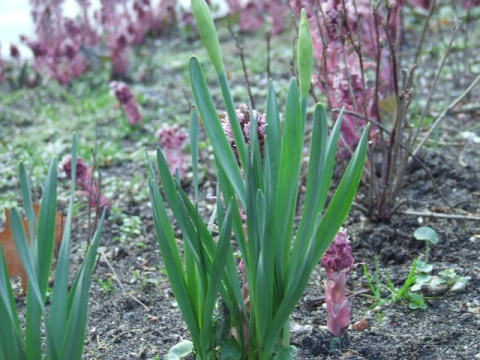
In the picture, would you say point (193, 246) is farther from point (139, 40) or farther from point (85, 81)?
point (139, 40)

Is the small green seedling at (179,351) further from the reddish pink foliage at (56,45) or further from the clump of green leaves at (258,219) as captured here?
the reddish pink foliage at (56,45)

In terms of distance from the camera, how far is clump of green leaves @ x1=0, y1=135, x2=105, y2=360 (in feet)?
4.26

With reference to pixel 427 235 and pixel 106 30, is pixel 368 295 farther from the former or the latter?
pixel 106 30

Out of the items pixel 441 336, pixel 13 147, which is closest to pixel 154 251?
pixel 441 336

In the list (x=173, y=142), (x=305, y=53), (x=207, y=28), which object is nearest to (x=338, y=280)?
(x=305, y=53)

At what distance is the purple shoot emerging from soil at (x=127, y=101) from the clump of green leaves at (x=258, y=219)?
2.15m

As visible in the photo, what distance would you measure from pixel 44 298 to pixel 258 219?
42 centimetres

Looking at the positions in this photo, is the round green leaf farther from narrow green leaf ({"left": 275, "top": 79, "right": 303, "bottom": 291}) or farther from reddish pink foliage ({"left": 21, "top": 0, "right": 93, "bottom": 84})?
reddish pink foliage ({"left": 21, "top": 0, "right": 93, "bottom": 84})

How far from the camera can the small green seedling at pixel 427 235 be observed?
7.22 ft

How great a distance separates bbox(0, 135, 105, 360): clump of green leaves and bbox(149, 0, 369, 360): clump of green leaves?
179 mm

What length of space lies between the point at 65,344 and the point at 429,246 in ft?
4.10

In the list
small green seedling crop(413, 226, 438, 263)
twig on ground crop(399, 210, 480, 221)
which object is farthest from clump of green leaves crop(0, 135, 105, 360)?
twig on ground crop(399, 210, 480, 221)

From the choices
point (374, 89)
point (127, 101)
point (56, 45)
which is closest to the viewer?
point (374, 89)

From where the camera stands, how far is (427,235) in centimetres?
221
